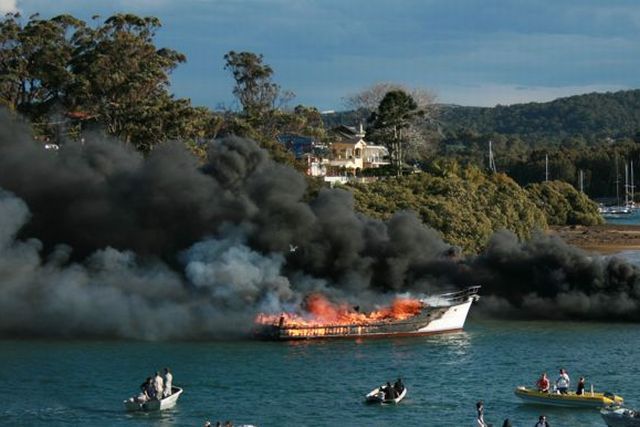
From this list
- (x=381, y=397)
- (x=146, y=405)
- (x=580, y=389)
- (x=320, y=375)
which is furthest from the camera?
(x=320, y=375)

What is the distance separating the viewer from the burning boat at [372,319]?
86.6 m

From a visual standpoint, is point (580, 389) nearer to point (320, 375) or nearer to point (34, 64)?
point (320, 375)

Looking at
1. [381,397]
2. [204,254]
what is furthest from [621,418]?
[204,254]

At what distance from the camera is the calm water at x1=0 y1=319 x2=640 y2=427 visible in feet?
205

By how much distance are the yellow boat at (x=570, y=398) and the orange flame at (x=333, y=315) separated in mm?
24546

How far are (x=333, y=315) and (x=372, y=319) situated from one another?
2.92 metres

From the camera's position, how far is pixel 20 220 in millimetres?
93500

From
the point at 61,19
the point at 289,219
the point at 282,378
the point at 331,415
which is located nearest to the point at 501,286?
the point at 289,219

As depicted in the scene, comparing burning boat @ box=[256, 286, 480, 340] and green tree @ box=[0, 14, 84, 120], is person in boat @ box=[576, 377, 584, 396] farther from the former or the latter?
green tree @ box=[0, 14, 84, 120]

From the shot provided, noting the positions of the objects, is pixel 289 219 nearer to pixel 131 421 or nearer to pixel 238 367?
pixel 238 367

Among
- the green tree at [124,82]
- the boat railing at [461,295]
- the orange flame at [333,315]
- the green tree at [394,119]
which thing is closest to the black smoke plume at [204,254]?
the orange flame at [333,315]

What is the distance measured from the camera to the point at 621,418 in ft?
187

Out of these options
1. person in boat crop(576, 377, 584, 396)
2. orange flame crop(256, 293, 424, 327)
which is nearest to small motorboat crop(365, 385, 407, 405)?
person in boat crop(576, 377, 584, 396)

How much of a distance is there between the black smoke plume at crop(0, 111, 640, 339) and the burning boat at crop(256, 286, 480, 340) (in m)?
1.77
